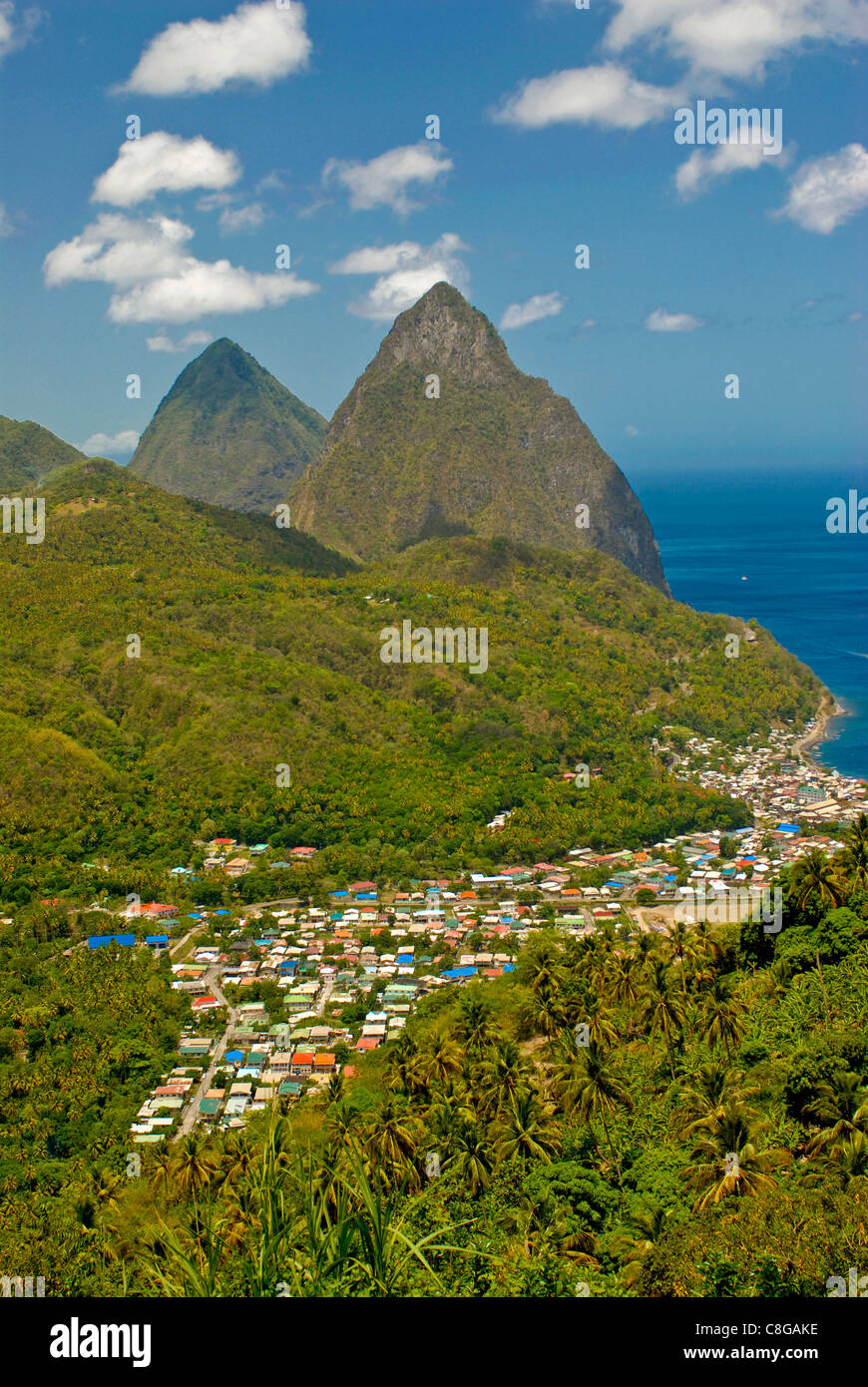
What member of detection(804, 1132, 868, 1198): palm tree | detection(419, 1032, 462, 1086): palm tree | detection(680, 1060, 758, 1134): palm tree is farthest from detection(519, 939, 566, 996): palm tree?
detection(804, 1132, 868, 1198): palm tree

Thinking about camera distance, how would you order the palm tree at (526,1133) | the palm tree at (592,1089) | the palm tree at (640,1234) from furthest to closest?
the palm tree at (592,1089)
the palm tree at (526,1133)
the palm tree at (640,1234)

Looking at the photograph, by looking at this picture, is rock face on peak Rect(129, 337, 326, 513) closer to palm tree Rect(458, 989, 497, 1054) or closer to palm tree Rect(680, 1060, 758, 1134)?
palm tree Rect(458, 989, 497, 1054)

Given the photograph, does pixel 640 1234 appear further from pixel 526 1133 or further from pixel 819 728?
pixel 819 728

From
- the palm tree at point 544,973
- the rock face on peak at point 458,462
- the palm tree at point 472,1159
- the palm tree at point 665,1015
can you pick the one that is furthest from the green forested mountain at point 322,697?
the rock face on peak at point 458,462

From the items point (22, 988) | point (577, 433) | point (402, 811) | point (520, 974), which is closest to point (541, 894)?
point (402, 811)

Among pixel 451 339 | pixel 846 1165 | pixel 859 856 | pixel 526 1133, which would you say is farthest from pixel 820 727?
pixel 451 339

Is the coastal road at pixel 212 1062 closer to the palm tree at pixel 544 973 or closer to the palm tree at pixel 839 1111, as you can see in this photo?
the palm tree at pixel 544 973
